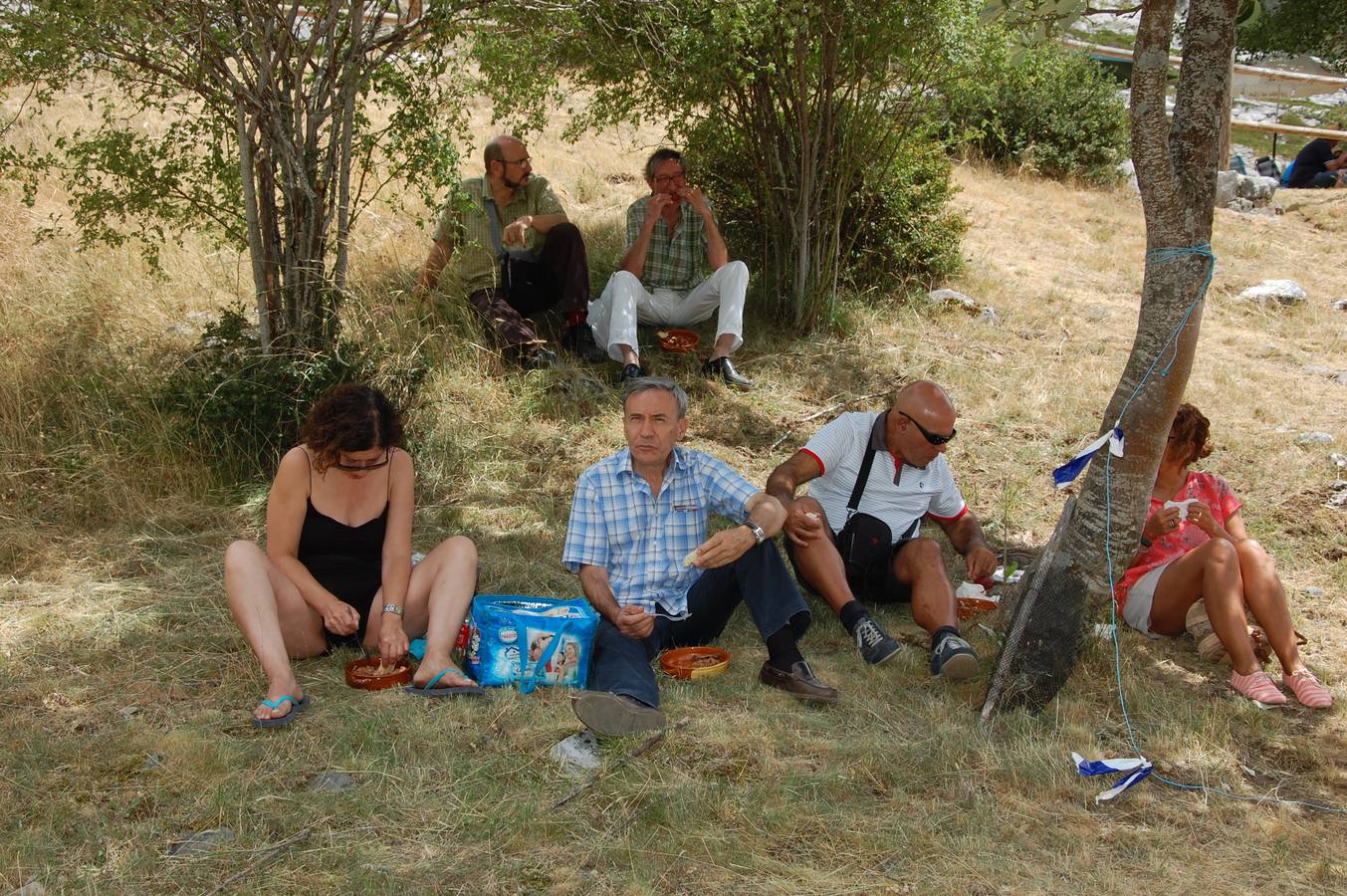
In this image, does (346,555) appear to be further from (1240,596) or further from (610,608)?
(1240,596)

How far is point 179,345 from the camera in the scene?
6.30 m

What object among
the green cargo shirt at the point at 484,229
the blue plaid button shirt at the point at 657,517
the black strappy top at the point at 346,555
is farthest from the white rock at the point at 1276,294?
the black strappy top at the point at 346,555

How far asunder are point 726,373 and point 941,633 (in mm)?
3230

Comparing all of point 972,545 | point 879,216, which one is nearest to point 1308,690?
point 972,545

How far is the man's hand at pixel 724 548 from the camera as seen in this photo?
12.8 ft

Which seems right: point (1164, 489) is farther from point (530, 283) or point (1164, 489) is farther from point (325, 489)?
point (530, 283)

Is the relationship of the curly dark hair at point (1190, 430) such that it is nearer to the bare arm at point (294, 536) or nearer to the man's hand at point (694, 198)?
the bare arm at point (294, 536)

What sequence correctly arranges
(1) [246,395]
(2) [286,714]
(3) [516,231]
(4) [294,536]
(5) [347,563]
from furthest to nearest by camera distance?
(3) [516,231] < (1) [246,395] < (5) [347,563] < (4) [294,536] < (2) [286,714]

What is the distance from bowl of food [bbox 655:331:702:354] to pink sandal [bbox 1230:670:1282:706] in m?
3.85

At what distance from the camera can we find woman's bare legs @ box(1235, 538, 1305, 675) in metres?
4.12

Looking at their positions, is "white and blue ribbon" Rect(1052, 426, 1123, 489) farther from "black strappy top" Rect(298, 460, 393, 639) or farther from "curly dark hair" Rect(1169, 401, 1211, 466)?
"black strappy top" Rect(298, 460, 393, 639)

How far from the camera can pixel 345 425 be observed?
391cm

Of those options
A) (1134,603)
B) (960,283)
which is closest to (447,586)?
(1134,603)

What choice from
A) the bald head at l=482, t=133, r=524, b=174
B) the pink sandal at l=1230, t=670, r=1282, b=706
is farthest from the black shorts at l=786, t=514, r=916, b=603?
the bald head at l=482, t=133, r=524, b=174
